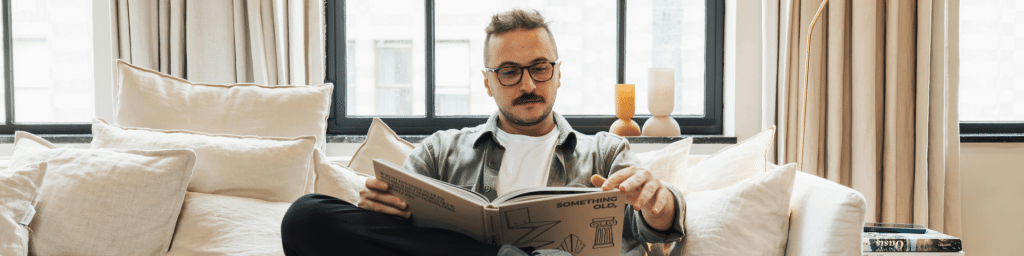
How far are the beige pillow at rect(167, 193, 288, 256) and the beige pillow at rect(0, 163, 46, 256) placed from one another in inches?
10.9

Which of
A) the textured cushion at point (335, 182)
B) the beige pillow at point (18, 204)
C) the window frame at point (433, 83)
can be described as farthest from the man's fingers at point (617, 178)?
the window frame at point (433, 83)

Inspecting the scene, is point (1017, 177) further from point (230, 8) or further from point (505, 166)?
point (230, 8)

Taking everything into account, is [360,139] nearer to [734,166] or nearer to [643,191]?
[734,166]

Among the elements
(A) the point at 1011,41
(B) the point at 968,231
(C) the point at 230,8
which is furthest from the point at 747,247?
(A) the point at 1011,41

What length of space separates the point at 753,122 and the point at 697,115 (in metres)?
0.29

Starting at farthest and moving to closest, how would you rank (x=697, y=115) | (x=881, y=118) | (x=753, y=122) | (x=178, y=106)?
(x=697, y=115), (x=753, y=122), (x=881, y=118), (x=178, y=106)

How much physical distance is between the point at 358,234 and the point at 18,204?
81 cm

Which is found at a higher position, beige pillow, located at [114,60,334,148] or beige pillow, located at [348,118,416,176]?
beige pillow, located at [114,60,334,148]

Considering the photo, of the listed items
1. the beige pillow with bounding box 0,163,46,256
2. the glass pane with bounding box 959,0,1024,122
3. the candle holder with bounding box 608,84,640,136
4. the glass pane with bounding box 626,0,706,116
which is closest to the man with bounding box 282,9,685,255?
the beige pillow with bounding box 0,163,46,256

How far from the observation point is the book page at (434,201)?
0.92 meters

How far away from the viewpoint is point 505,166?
1.40 metres

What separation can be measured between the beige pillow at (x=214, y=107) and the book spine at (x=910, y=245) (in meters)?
1.48

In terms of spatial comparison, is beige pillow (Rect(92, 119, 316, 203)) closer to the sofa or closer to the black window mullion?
the sofa

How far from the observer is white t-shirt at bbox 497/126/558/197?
4.49 ft
